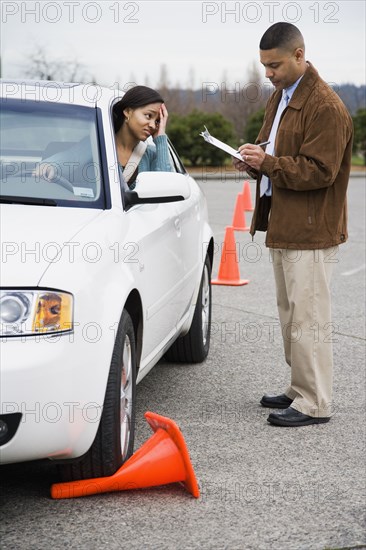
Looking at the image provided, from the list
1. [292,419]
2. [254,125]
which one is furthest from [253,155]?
[254,125]

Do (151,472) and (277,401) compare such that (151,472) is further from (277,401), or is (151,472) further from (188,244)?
(188,244)

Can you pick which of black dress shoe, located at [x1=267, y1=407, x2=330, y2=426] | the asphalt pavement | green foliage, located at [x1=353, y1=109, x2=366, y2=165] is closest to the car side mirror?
the asphalt pavement

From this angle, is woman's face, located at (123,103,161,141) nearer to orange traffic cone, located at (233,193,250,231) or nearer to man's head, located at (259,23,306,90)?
man's head, located at (259,23,306,90)

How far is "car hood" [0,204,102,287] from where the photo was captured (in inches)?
148

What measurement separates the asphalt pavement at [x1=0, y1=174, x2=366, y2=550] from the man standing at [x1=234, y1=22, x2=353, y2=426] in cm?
33

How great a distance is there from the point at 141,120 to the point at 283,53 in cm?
82

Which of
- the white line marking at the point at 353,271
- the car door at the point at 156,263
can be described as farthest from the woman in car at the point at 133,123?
the white line marking at the point at 353,271

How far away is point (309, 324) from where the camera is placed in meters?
5.43

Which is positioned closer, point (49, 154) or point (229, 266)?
point (49, 154)

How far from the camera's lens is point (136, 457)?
4305mm


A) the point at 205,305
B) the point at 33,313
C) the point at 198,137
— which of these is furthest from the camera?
the point at 198,137

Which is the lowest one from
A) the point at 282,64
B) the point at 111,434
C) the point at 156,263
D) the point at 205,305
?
the point at 205,305

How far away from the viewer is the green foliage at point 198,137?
36.3 meters

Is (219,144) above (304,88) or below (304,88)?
below
